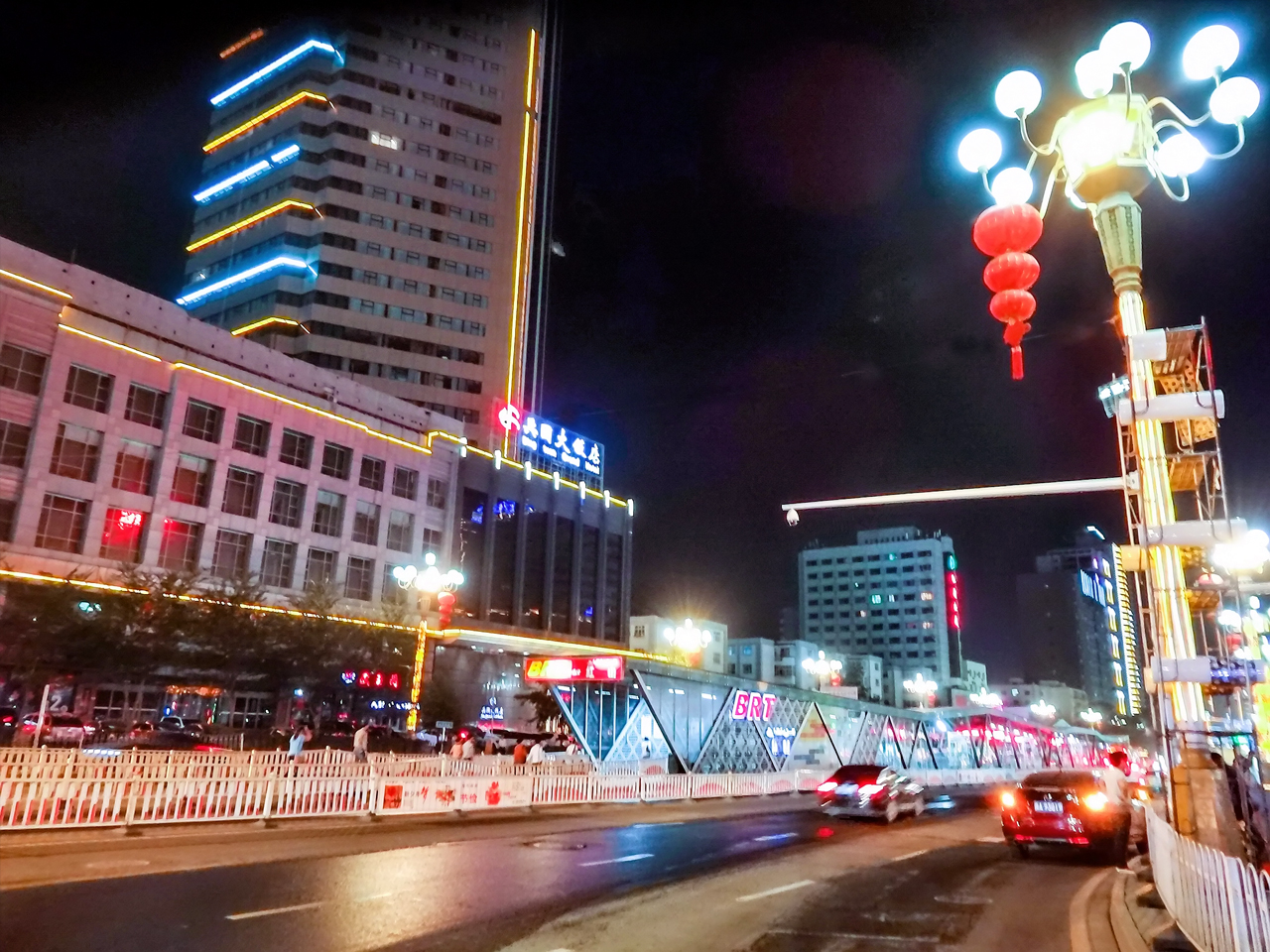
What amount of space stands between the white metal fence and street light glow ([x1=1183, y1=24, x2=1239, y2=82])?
679 cm

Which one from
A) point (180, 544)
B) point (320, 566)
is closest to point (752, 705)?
point (320, 566)

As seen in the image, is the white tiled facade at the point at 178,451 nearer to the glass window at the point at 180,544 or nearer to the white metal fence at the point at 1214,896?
the glass window at the point at 180,544

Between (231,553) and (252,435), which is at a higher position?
(252,435)

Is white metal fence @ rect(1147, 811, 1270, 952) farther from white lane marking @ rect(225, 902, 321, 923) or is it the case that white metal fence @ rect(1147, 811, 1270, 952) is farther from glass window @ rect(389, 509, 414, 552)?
glass window @ rect(389, 509, 414, 552)

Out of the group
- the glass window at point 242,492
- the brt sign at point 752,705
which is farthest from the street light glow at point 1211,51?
the glass window at point 242,492

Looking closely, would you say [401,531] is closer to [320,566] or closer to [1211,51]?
[320,566]

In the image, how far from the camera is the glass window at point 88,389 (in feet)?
136

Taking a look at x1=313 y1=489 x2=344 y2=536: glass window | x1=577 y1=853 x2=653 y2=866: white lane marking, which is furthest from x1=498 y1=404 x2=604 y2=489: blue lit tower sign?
x1=577 y1=853 x2=653 y2=866: white lane marking

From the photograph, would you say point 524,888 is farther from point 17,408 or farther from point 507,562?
point 507,562

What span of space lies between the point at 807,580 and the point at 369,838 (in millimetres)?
152553

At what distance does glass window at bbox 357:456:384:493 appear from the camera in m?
55.6

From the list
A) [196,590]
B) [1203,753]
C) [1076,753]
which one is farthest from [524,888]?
[1076,753]

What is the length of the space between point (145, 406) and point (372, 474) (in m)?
14.5

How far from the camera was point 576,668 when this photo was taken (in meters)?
27.3
